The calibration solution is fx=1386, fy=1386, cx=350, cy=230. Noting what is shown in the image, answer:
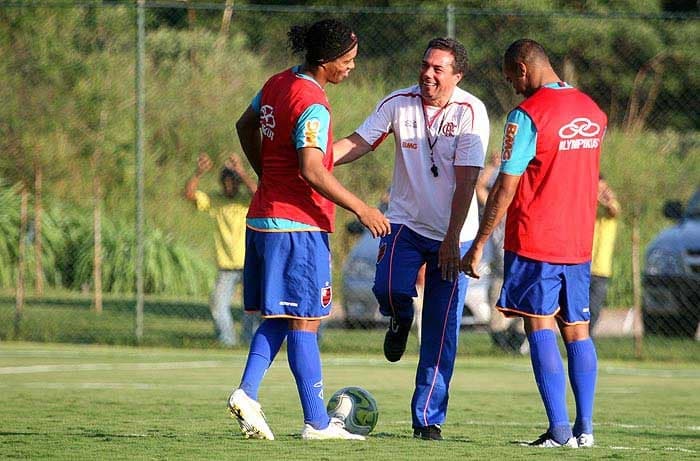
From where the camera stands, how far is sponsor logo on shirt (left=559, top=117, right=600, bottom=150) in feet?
21.7

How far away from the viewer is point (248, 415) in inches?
253

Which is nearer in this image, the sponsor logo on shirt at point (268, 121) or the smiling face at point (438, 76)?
the sponsor logo on shirt at point (268, 121)

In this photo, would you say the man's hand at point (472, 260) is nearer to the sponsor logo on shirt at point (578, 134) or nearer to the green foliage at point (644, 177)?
the sponsor logo on shirt at point (578, 134)

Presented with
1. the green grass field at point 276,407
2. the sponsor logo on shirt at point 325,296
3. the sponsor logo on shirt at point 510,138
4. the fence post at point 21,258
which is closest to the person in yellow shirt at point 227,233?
the green grass field at point 276,407

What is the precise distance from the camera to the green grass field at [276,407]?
20.9 feet

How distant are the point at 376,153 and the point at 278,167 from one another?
34.3 feet

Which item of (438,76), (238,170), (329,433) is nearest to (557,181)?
(438,76)

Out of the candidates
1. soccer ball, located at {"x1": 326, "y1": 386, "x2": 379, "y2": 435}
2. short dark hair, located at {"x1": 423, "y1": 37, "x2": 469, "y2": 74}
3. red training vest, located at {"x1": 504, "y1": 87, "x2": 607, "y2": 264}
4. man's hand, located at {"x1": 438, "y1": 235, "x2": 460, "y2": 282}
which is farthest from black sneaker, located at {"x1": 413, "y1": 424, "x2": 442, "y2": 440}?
short dark hair, located at {"x1": 423, "y1": 37, "x2": 469, "y2": 74}

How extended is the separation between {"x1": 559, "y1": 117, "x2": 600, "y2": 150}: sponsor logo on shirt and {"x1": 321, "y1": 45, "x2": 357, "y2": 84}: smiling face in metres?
1.06

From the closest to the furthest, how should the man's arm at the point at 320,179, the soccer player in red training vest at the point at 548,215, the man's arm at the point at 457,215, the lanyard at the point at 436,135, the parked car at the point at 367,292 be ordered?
→ the man's arm at the point at 320,179
the soccer player in red training vest at the point at 548,215
the man's arm at the point at 457,215
the lanyard at the point at 436,135
the parked car at the point at 367,292

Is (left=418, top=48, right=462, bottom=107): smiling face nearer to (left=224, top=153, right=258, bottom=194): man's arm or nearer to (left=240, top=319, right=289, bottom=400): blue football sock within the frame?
(left=240, top=319, right=289, bottom=400): blue football sock

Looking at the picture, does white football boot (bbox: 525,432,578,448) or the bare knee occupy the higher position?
the bare knee

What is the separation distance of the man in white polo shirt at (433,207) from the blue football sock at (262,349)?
0.71 metres

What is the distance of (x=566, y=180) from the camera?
668 centimetres
